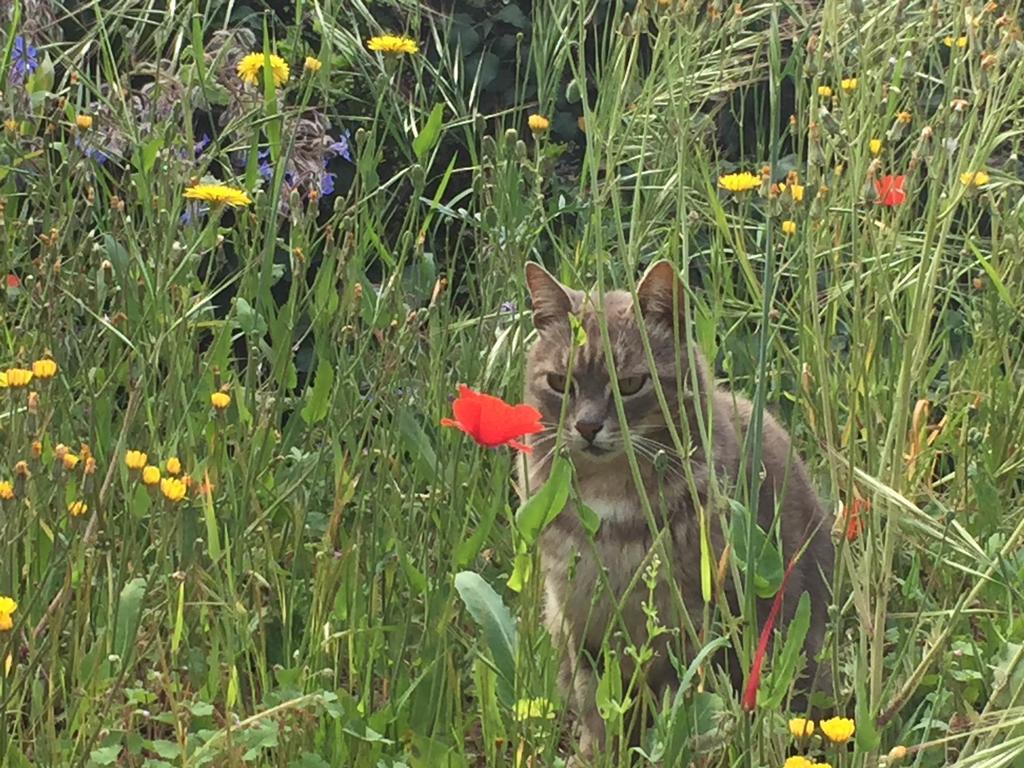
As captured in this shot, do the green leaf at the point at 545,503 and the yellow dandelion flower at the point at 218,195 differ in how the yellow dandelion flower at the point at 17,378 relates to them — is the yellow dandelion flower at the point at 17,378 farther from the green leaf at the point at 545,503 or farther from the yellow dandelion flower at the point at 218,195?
the green leaf at the point at 545,503

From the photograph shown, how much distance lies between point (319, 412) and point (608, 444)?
49 centimetres

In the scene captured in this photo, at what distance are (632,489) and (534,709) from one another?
0.81 m

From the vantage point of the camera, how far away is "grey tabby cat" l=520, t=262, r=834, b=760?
2.46 meters

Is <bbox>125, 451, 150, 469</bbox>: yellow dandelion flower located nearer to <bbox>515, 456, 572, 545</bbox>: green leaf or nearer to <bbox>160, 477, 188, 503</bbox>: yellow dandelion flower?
<bbox>160, 477, 188, 503</bbox>: yellow dandelion flower

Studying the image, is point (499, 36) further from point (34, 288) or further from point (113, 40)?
point (34, 288)

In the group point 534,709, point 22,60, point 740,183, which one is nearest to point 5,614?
point 534,709

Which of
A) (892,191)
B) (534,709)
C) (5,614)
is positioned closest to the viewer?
(5,614)

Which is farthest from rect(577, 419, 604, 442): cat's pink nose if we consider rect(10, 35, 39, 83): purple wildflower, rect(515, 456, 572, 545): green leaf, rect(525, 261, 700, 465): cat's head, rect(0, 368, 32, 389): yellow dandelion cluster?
rect(10, 35, 39, 83): purple wildflower

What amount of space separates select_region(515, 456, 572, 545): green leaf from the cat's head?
75 cm

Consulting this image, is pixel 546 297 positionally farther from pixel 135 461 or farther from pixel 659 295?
pixel 135 461

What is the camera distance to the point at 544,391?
279 cm

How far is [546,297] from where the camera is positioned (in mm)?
2689

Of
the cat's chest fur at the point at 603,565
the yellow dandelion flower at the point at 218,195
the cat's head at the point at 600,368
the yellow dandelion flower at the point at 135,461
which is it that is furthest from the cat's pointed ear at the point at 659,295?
the yellow dandelion flower at the point at 135,461

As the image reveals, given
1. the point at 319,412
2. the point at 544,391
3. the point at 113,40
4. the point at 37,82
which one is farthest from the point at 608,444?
the point at 113,40
